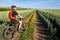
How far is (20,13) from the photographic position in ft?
18.0

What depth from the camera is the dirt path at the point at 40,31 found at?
549 centimetres

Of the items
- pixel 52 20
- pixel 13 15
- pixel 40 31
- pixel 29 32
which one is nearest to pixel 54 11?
pixel 52 20

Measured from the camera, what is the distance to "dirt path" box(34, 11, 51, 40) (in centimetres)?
549

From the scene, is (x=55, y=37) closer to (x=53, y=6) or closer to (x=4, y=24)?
(x=53, y=6)

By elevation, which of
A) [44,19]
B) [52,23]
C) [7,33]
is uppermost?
[44,19]

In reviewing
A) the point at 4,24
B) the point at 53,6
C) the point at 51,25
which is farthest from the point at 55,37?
the point at 4,24

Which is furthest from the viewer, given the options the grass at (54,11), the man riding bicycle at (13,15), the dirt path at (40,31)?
the grass at (54,11)

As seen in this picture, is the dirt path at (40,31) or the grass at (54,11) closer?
the dirt path at (40,31)

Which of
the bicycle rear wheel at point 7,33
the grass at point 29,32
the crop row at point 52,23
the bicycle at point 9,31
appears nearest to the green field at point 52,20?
the crop row at point 52,23

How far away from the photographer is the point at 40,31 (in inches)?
221

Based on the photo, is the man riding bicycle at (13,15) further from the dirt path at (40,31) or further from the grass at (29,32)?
the dirt path at (40,31)

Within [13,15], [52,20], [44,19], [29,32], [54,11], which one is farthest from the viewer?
[52,20]

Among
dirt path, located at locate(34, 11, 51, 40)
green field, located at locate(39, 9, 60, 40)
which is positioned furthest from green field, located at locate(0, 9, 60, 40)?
dirt path, located at locate(34, 11, 51, 40)

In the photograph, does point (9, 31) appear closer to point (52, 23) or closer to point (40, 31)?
point (40, 31)
